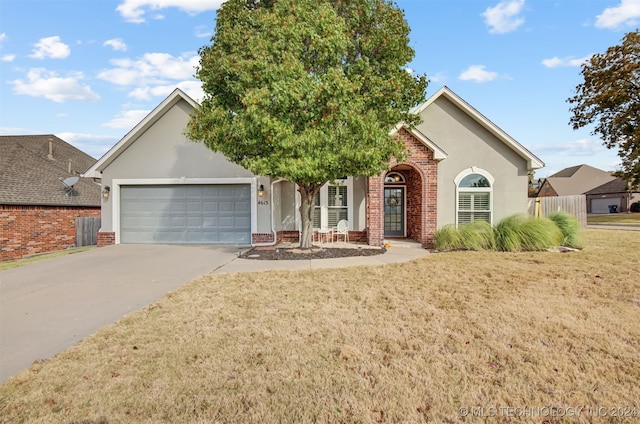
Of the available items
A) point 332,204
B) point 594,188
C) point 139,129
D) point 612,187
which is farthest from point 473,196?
point 594,188

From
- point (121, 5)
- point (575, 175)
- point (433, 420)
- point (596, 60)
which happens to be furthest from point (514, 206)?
point (575, 175)

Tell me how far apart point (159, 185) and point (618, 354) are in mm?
13469

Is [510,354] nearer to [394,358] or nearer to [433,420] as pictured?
[394,358]

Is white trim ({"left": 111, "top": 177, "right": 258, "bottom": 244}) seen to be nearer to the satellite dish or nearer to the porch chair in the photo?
the porch chair

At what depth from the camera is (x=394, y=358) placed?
3.51 meters

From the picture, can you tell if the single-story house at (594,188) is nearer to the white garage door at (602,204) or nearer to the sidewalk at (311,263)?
the white garage door at (602,204)

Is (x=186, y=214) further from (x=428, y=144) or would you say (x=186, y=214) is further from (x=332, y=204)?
(x=428, y=144)

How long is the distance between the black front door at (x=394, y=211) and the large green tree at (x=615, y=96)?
A: 18533 millimetres

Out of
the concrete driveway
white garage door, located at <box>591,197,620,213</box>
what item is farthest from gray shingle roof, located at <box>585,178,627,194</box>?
the concrete driveway

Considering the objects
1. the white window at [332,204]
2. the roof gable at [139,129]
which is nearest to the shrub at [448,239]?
the white window at [332,204]

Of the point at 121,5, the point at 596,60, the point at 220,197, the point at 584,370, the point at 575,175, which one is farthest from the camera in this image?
the point at 575,175

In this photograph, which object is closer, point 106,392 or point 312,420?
point 312,420

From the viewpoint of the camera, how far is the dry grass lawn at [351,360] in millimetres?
2680

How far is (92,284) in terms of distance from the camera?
22.8 ft
